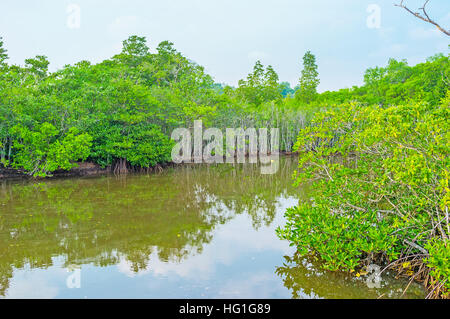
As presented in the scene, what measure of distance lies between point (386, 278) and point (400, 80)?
38.1 m

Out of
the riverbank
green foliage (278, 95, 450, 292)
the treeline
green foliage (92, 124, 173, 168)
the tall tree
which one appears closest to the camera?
green foliage (278, 95, 450, 292)

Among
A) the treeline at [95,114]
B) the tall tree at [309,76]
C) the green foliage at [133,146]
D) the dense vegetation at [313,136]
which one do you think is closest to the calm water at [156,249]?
the dense vegetation at [313,136]

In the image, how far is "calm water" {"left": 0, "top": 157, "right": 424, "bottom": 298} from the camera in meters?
4.99

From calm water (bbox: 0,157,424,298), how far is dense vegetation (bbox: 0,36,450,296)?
626 mm

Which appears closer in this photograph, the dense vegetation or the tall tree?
the dense vegetation

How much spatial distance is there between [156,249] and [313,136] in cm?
377

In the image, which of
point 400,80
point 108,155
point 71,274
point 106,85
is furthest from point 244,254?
point 400,80

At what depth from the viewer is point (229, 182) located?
1600 cm

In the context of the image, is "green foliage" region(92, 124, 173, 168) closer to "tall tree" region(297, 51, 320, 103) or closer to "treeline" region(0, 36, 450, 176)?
"treeline" region(0, 36, 450, 176)

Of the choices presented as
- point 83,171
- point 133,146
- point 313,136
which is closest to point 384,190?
point 313,136

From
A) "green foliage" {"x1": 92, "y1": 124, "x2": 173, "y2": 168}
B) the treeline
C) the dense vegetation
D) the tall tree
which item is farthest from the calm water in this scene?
the tall tree

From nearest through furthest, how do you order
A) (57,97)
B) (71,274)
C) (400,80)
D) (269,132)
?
(71,274), (57,97), (269,132), (400,80)
